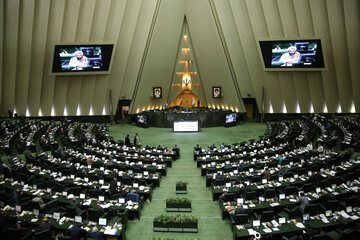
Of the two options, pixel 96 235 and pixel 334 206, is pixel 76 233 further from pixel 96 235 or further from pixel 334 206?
pixel 334 206

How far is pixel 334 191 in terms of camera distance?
10.8m

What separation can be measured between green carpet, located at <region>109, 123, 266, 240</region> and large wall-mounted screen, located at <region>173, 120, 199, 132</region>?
865 mm

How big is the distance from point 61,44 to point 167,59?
13.9 meters

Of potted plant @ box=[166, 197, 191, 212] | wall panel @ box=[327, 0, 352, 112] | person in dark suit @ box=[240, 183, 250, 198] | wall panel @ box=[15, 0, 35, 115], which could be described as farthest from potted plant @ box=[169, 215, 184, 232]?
wall panel @ box=[15, 0, 35, 115]

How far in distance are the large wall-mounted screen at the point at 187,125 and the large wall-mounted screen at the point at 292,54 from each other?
9.62 m

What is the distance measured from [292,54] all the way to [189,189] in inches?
824

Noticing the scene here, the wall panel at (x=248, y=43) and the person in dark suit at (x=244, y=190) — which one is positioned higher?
the wall panel at (x=248, y=43)

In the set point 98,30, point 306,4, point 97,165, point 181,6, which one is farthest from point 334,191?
point 181,6

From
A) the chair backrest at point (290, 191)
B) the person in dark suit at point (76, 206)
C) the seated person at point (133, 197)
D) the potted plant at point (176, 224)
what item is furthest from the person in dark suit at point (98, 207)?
the chair backrest at point (290, 191)

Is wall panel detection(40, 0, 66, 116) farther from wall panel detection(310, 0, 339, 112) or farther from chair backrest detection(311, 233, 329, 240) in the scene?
chair backrest detection(311, 233, 329, 240)

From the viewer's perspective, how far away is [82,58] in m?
29.4

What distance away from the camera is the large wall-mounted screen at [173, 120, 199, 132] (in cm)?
2900

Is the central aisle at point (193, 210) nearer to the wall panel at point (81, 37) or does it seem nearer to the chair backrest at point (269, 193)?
the chair backrest at point (269, 193)

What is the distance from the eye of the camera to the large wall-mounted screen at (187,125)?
1142 inches
